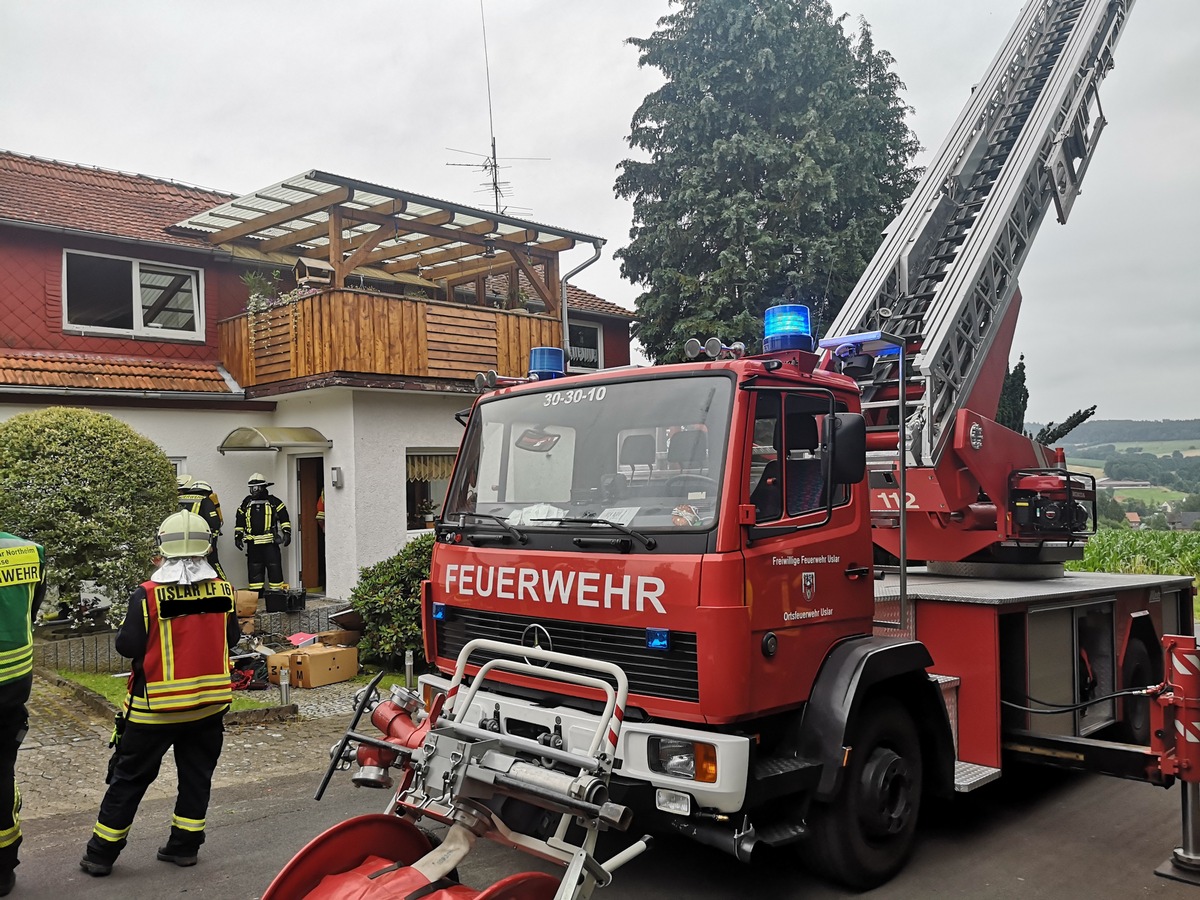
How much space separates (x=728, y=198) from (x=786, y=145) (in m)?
1.50

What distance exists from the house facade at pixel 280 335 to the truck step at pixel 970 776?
8.71 metres

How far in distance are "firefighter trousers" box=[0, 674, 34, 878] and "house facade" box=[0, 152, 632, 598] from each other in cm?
754

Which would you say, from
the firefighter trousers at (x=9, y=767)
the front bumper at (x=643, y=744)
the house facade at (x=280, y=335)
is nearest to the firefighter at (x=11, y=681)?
the firefighter trousers at (x=9, y=767)

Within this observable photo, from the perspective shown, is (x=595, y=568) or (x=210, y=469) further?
(x=210, y=469)

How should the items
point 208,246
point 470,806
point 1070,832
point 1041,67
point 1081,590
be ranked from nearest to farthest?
point 470,806
point 1070,832
point 1081,590
point 1041,67
point 208,246

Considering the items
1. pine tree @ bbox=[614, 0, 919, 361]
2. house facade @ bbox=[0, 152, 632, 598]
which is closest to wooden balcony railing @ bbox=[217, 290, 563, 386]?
house facade @ bbox=[0, 152, 632, 598]

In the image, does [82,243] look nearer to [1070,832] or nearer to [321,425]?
[321,425]

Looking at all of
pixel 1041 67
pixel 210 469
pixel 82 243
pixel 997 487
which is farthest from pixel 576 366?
pixel 997 487

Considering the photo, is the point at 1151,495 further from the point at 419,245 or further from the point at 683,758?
the point at 683,758

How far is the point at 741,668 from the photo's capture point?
12.4 ft

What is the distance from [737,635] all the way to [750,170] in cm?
1647

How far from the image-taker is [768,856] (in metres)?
4.79

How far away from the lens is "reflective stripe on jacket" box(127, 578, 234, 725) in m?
4.59

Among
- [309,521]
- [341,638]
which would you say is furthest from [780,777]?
[309,521]
